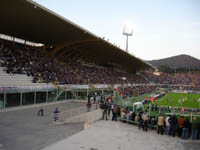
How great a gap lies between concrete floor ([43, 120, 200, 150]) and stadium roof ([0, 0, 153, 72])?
15228 mm

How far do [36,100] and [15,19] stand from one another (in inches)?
408

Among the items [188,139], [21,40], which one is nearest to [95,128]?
[188,139]

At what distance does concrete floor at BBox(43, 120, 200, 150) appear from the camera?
7320mm

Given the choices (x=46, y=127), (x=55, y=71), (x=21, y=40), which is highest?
(x=21, y=40)

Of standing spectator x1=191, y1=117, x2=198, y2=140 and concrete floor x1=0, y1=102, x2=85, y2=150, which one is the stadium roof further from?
standing spectator x1=191, y1=117, x2=198, y2=140

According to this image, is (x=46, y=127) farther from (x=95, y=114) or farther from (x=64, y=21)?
(x=64, y=21)

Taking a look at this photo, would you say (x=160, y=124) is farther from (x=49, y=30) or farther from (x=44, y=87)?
(x=49, y=30)

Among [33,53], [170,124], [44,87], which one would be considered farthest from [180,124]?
[33,53]

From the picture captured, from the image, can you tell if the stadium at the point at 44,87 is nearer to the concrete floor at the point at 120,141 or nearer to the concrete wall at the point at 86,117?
the concrete wall at the point at 86,117

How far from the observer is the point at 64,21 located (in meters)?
24.7

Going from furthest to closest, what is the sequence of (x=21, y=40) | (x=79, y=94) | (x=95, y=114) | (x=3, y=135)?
(x=21, y=40)
(x=79, y=94)
(x=95, y=114)
(x=3, y=135)

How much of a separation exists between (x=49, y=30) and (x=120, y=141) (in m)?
23.7

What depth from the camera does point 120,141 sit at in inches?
320

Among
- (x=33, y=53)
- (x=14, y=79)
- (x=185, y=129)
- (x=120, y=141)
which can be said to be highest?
(x=33, y=53)
